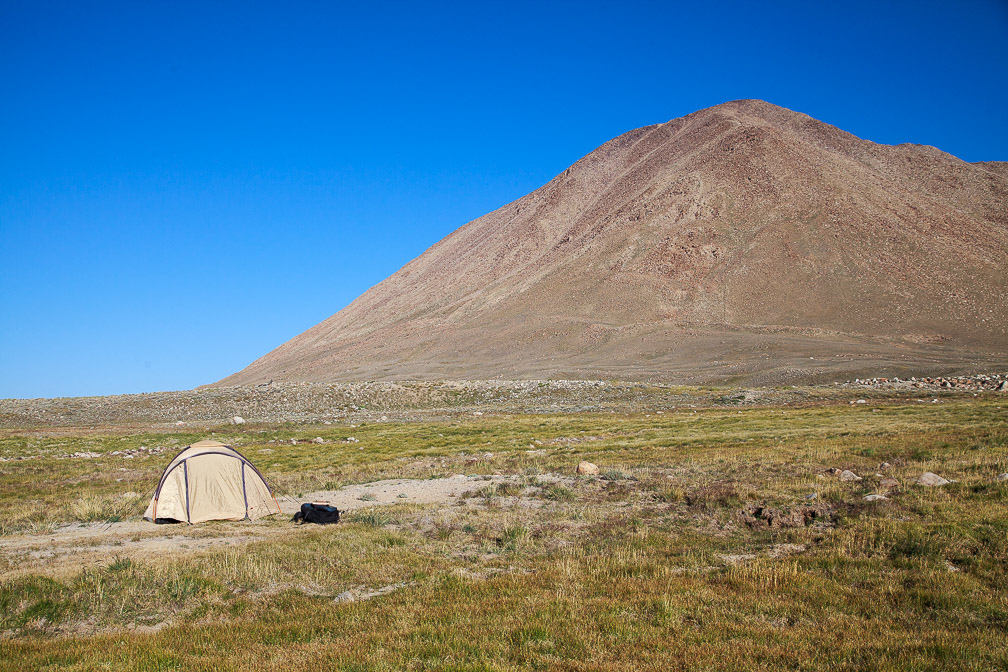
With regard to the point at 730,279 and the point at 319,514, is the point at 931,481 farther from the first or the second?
the point at 730,279

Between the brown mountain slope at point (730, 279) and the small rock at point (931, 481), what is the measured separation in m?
55.4

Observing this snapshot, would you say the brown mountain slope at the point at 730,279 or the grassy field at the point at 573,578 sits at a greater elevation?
the brown mountain slope at the point at 730,279

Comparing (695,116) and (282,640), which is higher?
(695,116)

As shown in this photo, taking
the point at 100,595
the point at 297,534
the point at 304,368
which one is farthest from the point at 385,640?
the point at 304,368

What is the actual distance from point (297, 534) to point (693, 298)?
111 meters

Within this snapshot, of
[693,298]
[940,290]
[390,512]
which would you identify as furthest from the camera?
[693,298]

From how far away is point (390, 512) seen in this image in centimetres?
1617

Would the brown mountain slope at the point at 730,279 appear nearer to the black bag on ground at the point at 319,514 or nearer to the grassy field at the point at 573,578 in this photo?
the grassy field at the point at 573,578

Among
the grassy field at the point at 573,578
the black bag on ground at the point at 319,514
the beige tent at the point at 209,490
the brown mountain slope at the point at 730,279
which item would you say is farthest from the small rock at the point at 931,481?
the brown mountain slope at the point at 730,279

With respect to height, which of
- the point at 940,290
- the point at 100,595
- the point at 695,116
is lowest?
the point at 100,595

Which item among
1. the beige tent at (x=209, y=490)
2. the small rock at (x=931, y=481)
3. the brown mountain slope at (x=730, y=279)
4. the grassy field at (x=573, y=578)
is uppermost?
the brown mountain slope at (x=730, y=279)

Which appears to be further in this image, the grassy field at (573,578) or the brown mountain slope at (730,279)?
the brown mountain slope at (730,279)

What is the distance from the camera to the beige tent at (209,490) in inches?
645

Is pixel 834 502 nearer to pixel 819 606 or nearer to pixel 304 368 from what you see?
pixel 819 606
